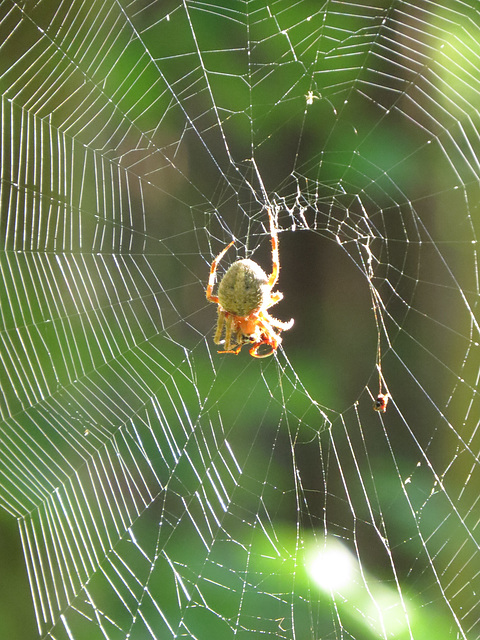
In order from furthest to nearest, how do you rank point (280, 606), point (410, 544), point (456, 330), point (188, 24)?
point (456, 330) → point (188, 24) → point (410, 544) → point (280, 606)

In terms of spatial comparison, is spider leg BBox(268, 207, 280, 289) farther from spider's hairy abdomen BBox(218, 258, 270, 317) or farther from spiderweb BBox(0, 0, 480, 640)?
spiderweb BBox(0, 0, 480, 640)

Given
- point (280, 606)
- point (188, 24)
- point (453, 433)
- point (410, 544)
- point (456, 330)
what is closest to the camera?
point (280, 606)

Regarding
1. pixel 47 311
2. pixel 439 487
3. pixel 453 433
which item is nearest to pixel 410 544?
pixel 439 487

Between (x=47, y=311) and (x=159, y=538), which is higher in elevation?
(x=47, y=311)

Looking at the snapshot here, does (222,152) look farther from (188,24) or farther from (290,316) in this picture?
(290,316)

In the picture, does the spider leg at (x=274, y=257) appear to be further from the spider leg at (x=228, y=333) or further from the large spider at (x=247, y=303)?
the spider leg at (x=228, y=333)

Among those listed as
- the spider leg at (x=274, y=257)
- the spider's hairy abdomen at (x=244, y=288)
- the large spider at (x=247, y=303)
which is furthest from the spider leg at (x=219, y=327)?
the spider leg at (x=274, y=257)
